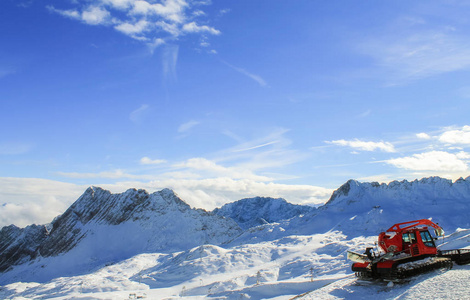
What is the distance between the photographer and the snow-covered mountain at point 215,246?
38913 mm

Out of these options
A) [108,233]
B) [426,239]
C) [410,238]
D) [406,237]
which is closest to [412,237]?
[410,238]

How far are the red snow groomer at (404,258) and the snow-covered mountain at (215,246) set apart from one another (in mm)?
767

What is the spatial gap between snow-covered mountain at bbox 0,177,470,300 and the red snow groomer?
767 mm

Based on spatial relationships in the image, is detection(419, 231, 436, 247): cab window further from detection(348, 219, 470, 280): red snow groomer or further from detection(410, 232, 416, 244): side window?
detection(410, 232, 416, 244): side window

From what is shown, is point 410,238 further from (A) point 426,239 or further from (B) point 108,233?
(B) point 108,233

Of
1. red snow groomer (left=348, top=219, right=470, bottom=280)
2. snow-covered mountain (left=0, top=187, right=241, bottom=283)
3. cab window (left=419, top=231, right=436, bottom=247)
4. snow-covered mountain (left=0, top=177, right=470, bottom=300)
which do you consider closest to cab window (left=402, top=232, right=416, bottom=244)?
red snow groomer (left=348, top=219, right=470, bottom=280)

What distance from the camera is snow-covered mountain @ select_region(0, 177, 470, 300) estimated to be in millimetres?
38913

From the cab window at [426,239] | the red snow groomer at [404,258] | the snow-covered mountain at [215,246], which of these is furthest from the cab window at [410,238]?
the snow-covered mountain at [215,246]

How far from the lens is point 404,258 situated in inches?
672

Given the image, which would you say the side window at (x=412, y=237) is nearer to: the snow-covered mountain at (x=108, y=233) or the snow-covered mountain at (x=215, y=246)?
the snow-covered mountain at (x=215, y=246)

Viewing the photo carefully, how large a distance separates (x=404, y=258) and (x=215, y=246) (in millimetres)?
76022

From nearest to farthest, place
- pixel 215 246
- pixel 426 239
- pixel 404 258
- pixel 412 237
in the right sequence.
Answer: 1. pixel 404 258
2. pixel 412 237
3. pixel 426 239
4. pixel 215 246

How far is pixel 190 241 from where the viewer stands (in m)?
132

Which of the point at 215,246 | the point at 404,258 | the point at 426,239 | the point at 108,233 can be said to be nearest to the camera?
the point at 404,258
